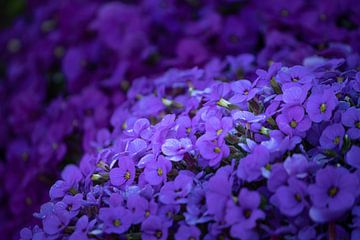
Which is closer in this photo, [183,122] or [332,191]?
[332,191]

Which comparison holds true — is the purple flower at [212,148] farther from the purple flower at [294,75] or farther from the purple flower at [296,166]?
the purple flower at [294,75]

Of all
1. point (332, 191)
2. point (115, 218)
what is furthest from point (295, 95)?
point (115, 218)

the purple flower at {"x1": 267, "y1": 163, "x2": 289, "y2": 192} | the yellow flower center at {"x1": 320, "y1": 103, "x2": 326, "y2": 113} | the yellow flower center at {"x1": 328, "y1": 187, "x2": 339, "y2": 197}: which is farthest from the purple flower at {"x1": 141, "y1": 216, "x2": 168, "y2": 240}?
the yellow flower center at {"x1": 320, "y1": 103, "x2": 326, "y2": 113}

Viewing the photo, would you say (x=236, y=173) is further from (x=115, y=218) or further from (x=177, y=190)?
(x=115, y=218)

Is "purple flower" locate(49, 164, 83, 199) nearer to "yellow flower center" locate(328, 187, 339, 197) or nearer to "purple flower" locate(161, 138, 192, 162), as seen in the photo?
"purple flower" locate(161, 138, 192, 162)

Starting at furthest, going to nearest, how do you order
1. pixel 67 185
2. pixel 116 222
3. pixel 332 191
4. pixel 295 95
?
1. pixel 67 185
2. pixel 295 95
3. pixel 116 222
4. pixel 332 191

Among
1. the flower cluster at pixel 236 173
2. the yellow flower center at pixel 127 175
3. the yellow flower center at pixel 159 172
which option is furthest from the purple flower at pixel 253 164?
the yellow flower center at pixel 127 175

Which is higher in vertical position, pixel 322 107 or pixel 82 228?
pixel 322 107
